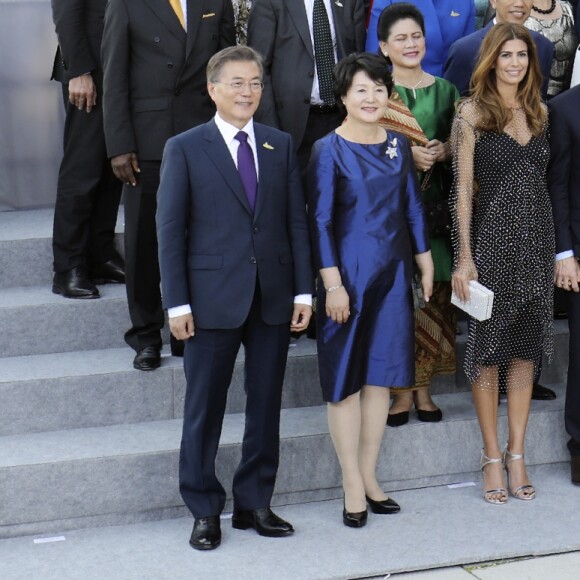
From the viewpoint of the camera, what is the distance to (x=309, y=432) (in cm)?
490

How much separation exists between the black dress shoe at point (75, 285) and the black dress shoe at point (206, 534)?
1.37 meters

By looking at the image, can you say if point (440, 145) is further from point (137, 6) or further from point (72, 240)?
point (72, 240)

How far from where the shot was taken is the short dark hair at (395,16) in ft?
15.9

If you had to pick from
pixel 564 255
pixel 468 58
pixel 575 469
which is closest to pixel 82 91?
pixel 468 58

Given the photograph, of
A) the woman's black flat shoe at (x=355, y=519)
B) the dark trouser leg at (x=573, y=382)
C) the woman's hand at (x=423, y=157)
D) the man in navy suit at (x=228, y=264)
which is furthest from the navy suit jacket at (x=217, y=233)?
the dark trouser leg at (x=573, y=382)

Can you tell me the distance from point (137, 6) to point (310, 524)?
2047 mm

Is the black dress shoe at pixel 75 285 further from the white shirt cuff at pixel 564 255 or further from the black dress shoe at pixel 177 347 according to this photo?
the white shirt cuff at pixel 564 255

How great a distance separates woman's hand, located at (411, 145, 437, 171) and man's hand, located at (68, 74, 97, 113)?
4.70 ft

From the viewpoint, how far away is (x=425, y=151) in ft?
15.8

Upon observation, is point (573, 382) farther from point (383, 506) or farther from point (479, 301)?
point (383, 506)

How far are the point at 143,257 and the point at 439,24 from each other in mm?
1606

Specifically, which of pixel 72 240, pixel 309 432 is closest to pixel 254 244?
pixel 309 432

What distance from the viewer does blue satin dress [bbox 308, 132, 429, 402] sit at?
4.41 metres

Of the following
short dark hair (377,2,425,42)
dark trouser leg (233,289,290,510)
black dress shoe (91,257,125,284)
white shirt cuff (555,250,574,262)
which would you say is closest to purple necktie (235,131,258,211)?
dark trouser leg (233,289,290,510)
